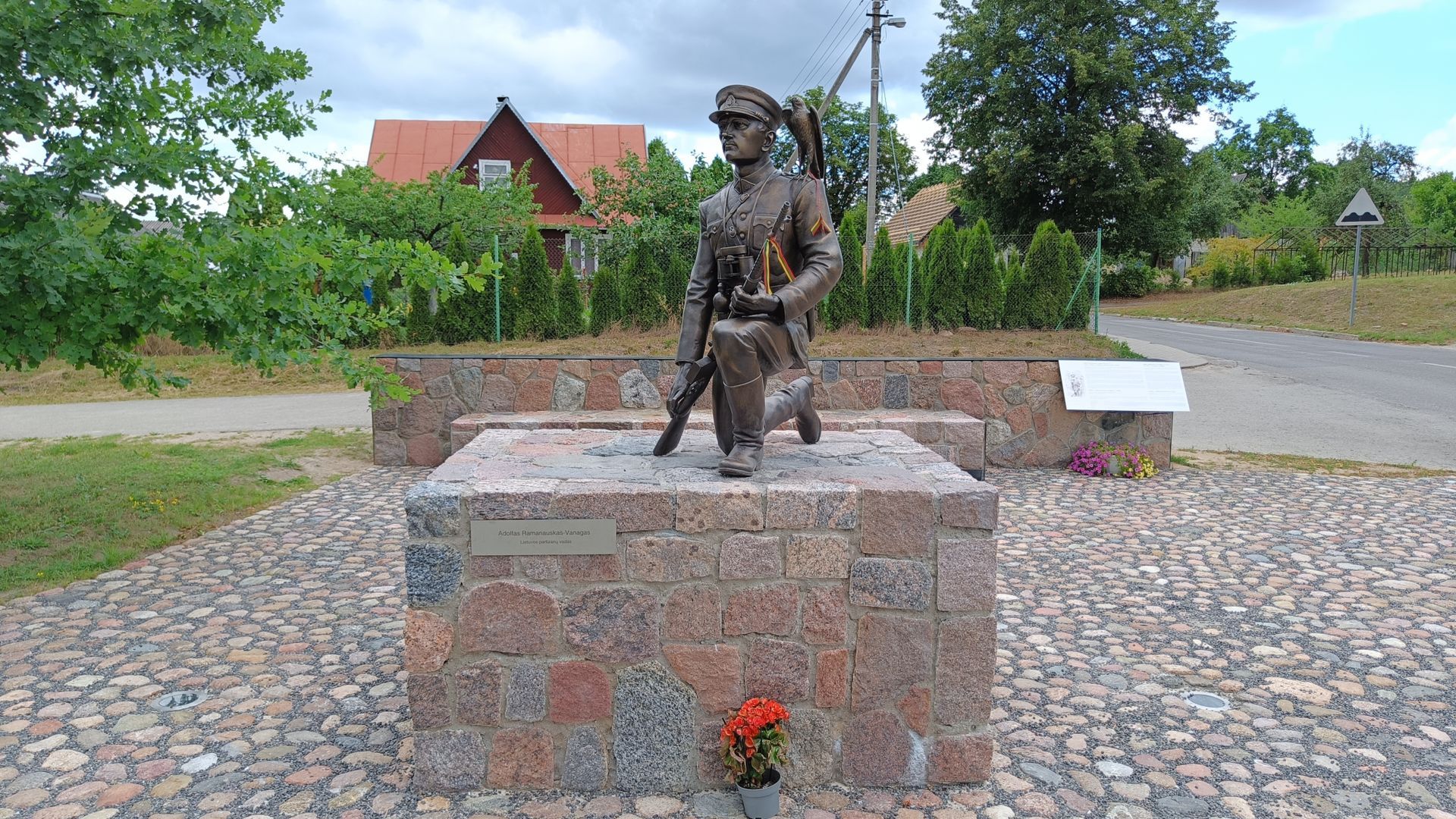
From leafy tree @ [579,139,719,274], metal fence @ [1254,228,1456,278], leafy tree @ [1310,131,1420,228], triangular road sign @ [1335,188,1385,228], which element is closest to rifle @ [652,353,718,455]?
leafy tree @ [579,139,719,274]

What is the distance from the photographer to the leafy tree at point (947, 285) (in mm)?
12906

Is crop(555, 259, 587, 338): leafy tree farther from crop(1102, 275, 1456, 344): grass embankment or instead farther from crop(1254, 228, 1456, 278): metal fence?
crop(1254, 228, 1456, 278): metal fence

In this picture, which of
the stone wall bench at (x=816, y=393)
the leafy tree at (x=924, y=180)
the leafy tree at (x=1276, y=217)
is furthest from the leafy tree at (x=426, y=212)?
the leafy tree at (x=1276, y=217)

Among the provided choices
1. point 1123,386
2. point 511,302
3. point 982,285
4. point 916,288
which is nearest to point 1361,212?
point 982,285

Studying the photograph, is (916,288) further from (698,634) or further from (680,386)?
(698,634)

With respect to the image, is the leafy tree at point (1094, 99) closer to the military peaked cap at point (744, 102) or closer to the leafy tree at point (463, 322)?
the leafy tree at point (463, 322)

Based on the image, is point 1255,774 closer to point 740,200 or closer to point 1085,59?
point 740,200

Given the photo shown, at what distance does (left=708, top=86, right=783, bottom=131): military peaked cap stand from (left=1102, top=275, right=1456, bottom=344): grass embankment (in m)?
20.8

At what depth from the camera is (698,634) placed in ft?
10.6

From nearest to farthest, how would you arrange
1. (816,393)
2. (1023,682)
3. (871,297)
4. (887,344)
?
(1023,682), (816,393), (887,344), (871,297)

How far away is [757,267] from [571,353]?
851cm

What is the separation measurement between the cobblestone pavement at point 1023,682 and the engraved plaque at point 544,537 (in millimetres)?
811

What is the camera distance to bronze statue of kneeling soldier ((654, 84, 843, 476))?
359 cm

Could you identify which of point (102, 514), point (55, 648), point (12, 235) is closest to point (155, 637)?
point (55, 648)
